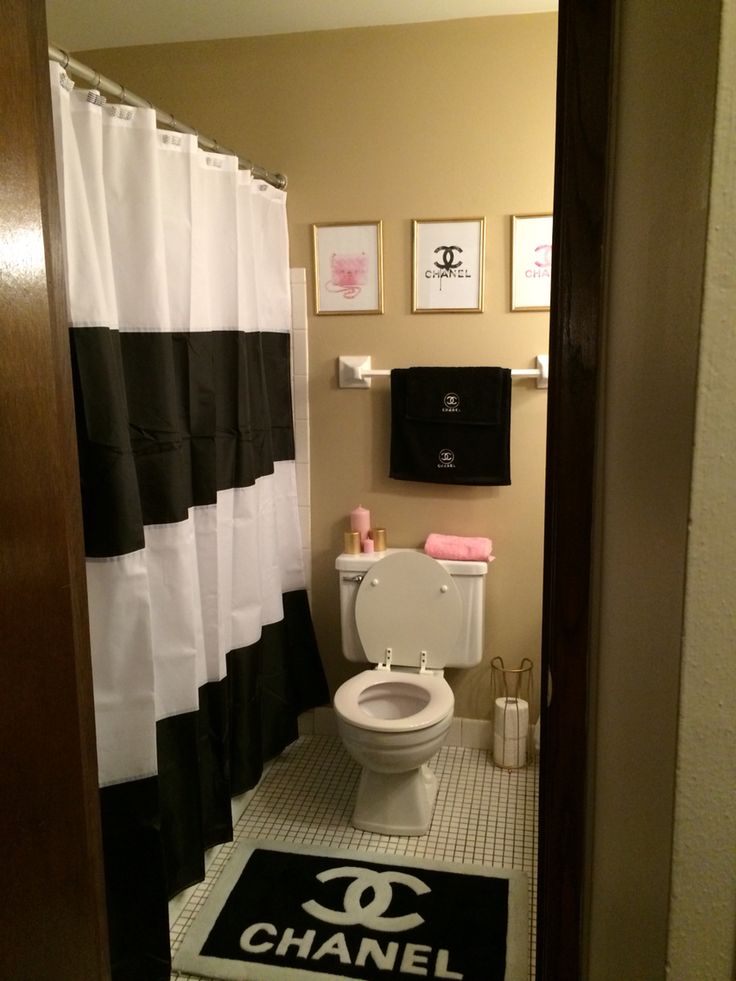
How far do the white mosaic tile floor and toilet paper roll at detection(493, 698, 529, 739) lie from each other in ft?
0.45

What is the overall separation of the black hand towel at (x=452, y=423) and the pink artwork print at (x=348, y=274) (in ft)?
1.08

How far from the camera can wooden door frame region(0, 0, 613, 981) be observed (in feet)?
2.83

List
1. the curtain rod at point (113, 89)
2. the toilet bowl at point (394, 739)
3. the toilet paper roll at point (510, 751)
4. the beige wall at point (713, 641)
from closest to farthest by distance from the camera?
the beige wall at point (713, 641) → the curtain rod at point (113, 89) → the toilet bowl at point (394, 739) → the toilet paper roll at point (510, 751)

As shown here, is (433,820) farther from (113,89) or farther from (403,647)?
(113,89)

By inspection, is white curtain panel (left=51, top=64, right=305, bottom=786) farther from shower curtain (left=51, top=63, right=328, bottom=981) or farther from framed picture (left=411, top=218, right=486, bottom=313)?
framed picture (left=411, top=218, right=486, bottom=313)

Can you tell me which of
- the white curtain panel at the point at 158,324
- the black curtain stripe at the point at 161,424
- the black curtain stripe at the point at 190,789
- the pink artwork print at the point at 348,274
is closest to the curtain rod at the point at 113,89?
the white curtain panel at the point at 158,324

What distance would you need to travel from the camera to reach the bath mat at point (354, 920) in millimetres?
1826

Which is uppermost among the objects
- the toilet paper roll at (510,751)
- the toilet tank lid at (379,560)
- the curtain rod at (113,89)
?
the curtain rod at (113,89)

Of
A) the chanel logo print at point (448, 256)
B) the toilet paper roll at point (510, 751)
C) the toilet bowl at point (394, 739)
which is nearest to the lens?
the toilet bowl at point (394, 739)

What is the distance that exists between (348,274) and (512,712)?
1635 millimetres

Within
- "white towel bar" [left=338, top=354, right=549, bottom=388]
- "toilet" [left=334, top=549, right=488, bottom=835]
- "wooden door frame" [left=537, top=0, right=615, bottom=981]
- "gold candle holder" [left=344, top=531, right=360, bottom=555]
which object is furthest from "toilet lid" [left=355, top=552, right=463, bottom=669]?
"wooden door frame" [left=537, top=0, right=615, bottom=981]

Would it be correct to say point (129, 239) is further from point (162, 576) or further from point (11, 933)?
point (11, 933)

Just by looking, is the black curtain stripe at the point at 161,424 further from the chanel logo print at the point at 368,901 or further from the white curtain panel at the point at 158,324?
the chanel logo print at the point at 368,901

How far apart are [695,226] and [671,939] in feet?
1.67
